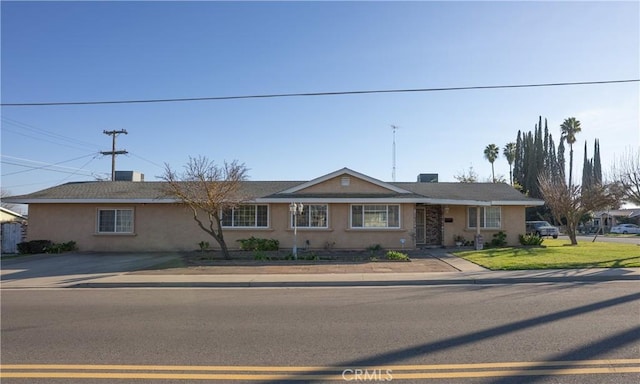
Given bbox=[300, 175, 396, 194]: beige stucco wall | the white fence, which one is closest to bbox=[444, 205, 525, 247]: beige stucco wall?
bbox=[300, 175, 396, 194]: beige stucco wall

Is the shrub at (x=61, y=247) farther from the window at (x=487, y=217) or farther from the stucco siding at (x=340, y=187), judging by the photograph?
the window at (x=487, y=217)

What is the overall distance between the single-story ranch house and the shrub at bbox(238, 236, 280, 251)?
0.58 metres

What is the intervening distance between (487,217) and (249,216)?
12.6m

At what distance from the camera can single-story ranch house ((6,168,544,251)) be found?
71.9 ft

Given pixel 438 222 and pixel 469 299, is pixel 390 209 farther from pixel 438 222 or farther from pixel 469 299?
pixel 469 299

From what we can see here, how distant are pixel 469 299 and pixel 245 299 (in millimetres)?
4771

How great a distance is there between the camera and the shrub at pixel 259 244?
849 inches

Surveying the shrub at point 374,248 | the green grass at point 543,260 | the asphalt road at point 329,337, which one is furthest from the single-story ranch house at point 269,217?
the asphalt road at point 329,337

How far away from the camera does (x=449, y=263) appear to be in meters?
16.5

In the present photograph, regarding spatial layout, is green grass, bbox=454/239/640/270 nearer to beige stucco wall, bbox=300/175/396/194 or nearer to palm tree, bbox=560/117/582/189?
beige stucco wall, bbox=300/175/396/194

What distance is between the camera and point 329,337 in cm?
647

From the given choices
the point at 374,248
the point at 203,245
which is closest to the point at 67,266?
the point at 203,245

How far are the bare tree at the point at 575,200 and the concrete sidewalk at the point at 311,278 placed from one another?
12612 mm

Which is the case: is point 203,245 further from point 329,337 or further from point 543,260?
point 329,337
